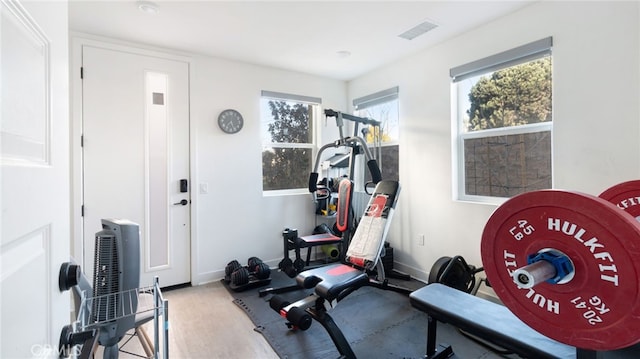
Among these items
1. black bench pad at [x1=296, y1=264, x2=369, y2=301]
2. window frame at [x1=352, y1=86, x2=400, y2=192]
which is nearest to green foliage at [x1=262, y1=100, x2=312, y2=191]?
window frame at [x1=352, y1=86, x2=400, y2=192]

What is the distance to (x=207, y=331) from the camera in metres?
2.33

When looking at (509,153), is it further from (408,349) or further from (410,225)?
(408,349)

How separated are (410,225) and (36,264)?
3299mm

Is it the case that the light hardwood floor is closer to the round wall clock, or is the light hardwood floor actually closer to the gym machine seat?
the gym machine seat

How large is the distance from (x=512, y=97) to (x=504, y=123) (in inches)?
8.7

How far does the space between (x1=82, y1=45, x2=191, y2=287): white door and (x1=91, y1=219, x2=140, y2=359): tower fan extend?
6.60 feet

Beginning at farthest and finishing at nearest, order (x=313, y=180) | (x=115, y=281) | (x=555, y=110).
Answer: (x=313, y=180) < (x=555, y=110) < (x=115, y=281)

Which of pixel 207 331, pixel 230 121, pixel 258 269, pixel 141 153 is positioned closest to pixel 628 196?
pixel 207 331

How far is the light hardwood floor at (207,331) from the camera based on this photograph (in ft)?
6.74

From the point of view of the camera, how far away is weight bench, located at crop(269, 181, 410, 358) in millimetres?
1962

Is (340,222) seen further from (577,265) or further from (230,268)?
(577,265)

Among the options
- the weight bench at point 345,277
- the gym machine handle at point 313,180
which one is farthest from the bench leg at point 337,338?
the gym machine handle at point 313,180

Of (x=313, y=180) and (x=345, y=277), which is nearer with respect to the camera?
(x=345, y=277)

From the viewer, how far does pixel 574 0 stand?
2105 millimetres
